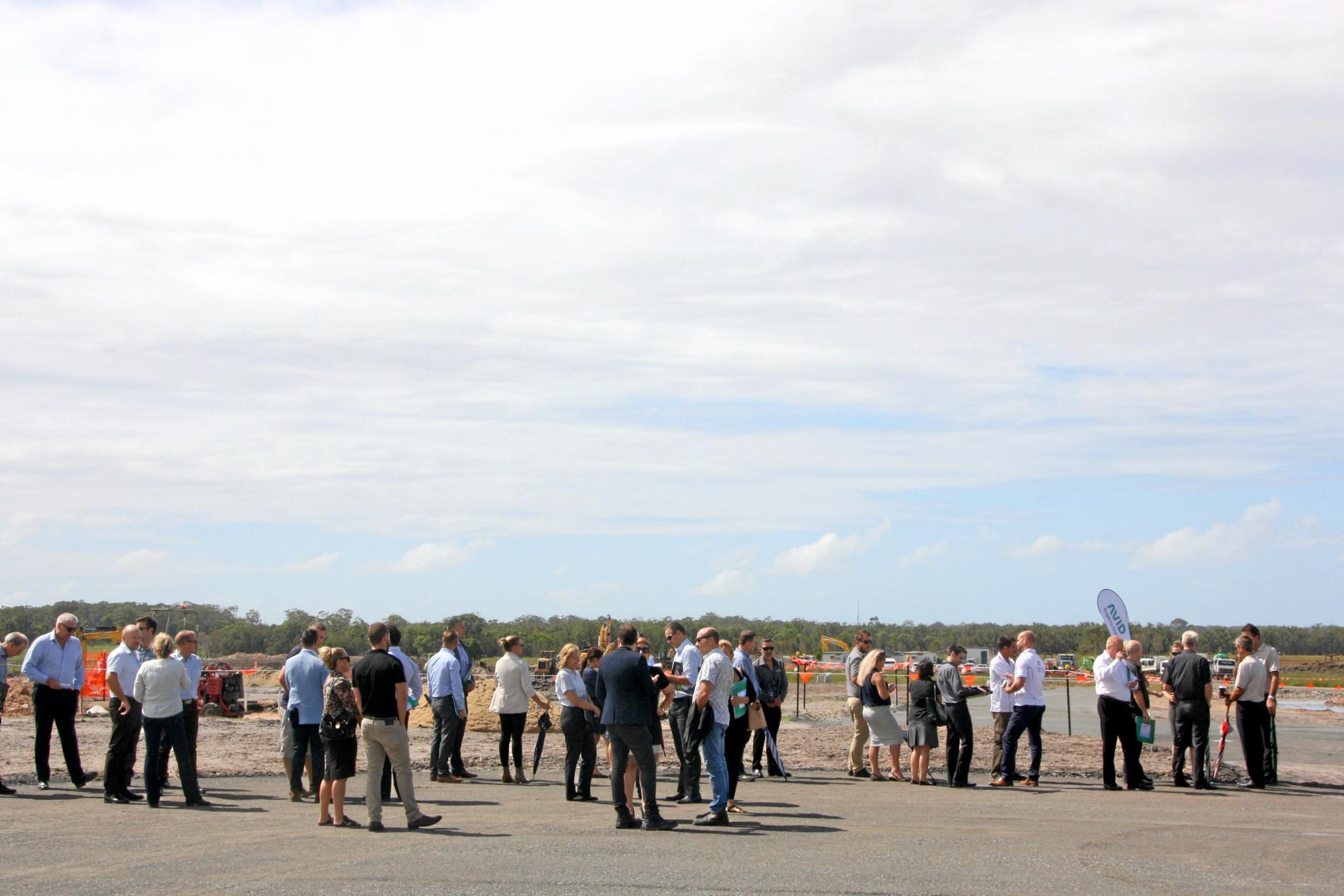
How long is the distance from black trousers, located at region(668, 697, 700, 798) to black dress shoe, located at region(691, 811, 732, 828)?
83 cm

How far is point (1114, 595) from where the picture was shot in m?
20.7

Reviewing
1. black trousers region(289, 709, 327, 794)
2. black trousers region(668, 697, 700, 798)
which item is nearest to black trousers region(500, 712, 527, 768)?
black trousers region(668, 697, 700, 798)

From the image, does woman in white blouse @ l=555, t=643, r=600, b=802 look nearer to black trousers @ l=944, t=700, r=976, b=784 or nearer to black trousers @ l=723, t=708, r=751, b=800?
black trousers @ l=723, t=708, r=751, b=800

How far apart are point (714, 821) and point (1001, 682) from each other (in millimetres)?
5159

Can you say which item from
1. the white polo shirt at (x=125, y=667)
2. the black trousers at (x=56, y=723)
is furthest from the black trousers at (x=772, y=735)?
the black trousers at (x=56, y=723)

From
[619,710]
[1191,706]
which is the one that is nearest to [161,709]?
[619,710]

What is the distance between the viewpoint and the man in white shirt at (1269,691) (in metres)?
14.7

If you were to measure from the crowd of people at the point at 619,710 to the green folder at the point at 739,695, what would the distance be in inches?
0.9

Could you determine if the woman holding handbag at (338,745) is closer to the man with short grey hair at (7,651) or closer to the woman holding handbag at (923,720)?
the man with short grey hair at (7,651)

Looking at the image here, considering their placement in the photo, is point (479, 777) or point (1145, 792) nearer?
point (1145, 792)

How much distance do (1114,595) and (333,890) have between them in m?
16.0

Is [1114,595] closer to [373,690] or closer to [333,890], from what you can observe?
[373,690]

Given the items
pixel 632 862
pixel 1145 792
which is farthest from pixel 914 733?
pixel 632 862

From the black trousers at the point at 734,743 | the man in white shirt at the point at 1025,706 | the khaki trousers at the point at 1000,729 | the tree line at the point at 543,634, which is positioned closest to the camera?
the black trousers at the point at 734,743
